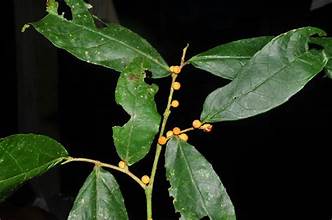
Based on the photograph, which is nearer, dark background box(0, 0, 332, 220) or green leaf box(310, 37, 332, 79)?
green leaf box(310, 37, 332, 79)

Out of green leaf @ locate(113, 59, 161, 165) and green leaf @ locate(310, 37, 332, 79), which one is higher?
green leaf @ locate(310, 37, 332, 79)

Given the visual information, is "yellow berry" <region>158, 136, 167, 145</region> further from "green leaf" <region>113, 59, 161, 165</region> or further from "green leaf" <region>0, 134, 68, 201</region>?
"green leaf" <region>0, 134, 68, 201</region>

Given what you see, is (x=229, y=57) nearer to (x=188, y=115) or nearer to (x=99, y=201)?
(x=99, y=201)

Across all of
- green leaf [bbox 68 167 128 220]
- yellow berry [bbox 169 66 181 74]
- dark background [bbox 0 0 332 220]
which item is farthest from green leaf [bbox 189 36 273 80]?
dark background [bbox 0 0 332 220]

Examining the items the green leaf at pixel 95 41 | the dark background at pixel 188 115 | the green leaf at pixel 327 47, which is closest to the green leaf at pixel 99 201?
the green leaf at pixel 95 41

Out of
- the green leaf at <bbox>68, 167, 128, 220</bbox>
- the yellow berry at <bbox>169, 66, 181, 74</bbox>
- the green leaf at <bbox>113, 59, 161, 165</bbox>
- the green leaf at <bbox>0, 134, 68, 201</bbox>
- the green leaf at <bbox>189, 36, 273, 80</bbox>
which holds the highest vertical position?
the green leaf at <bbox>189, 36, 273, 80</bbox>

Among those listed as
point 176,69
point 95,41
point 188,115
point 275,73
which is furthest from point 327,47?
point 188,115

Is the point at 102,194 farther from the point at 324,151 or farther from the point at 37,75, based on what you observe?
the point at 324,151
